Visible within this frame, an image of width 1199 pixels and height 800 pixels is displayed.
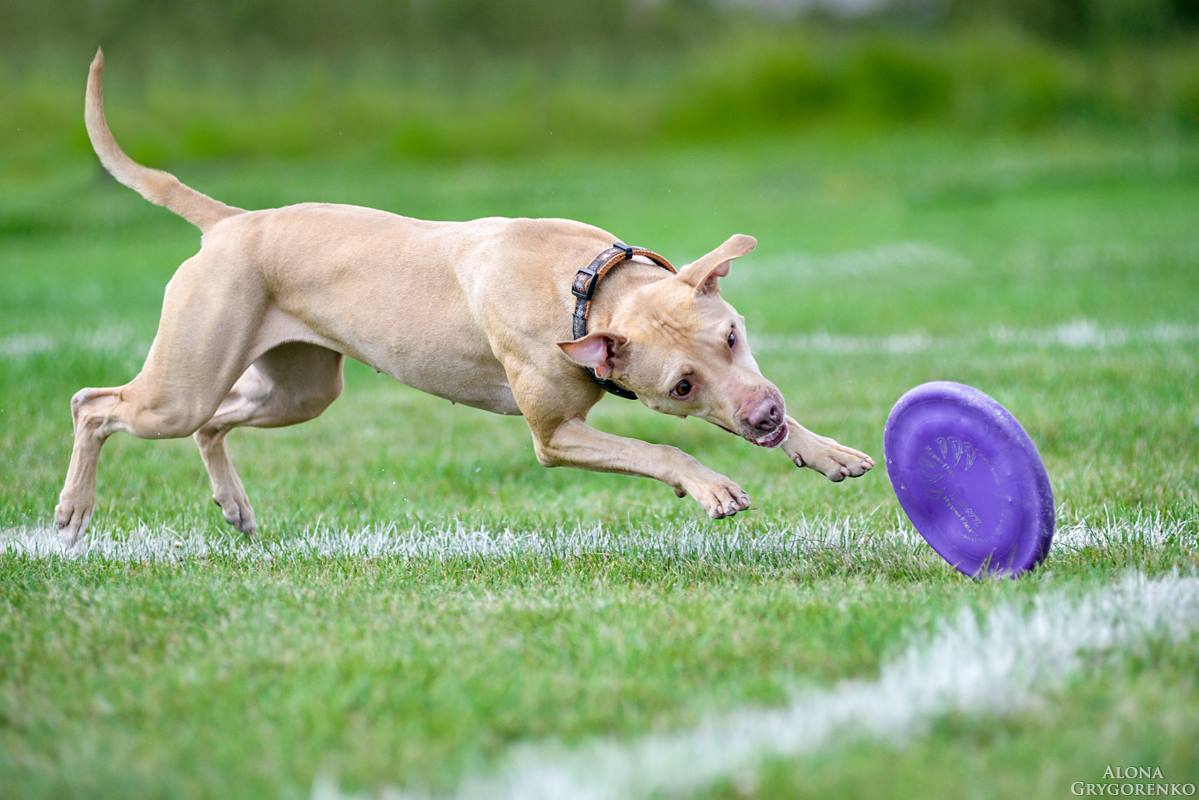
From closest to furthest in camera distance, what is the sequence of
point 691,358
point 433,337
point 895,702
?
point 895,702, point 691,358, point 433,337

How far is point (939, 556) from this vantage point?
14.8 feet

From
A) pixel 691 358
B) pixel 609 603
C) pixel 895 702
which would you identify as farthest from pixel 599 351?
pixel 895 702

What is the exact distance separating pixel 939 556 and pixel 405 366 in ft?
6.70

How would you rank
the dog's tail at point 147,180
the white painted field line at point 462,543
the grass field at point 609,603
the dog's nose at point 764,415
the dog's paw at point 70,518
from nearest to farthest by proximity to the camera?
the grass field at point 609,603
the dog's nose at point 764,415
the white painted field line at point 462,543
the dog's paw at point 70,518
the dog's tail at point 147,180

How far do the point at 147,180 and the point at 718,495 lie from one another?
2.69 metres

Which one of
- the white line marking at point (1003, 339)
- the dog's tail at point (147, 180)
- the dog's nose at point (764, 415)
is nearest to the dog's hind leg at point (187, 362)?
the dog's tail at point (147, 180)

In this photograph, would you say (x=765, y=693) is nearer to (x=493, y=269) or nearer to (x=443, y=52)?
(x=493, y=269)

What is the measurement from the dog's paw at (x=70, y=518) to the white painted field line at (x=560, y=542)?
0.17ft

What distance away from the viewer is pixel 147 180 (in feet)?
17.5

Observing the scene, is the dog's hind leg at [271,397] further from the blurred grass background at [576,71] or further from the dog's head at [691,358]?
the blurred grass background at [576,71]

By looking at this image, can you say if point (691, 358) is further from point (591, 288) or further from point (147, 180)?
point (147, 180)

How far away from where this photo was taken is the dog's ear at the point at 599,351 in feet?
13.7

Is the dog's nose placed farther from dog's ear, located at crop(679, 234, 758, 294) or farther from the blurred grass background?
the blurred grass background

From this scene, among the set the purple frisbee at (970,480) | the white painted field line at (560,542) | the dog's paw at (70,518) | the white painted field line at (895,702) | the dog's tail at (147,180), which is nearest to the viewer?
the white painted field line at (895,702)
